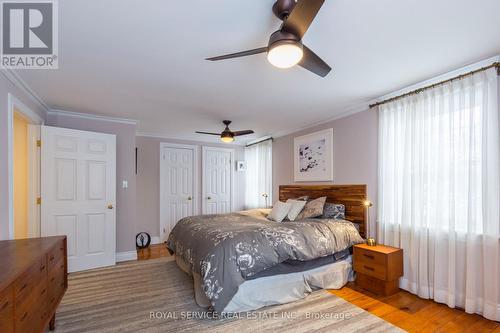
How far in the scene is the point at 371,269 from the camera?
9.79ft

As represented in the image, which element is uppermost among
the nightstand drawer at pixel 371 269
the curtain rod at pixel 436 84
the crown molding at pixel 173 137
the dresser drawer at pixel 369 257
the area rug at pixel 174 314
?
the curtain rod at pixel 436 84

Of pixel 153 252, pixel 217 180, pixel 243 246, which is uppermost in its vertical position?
pixel 217 180

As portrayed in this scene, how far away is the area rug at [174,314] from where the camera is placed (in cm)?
224

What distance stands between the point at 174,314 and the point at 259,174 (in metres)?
4.00

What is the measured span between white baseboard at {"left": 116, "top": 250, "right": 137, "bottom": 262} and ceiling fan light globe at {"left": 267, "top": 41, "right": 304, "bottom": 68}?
4.09 meters

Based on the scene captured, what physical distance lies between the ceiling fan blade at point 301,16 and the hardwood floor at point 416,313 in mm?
2609

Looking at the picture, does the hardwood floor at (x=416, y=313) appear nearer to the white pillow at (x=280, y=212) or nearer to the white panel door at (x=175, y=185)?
the white pillow at (x=280, y=212)

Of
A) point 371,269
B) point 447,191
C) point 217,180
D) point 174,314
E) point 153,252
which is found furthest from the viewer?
point 217,180

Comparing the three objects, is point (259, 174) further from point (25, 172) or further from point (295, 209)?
point (25, 172)

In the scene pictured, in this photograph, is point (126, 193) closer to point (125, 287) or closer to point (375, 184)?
point (125, 287)

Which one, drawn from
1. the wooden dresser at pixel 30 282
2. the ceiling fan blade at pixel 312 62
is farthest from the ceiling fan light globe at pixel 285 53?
the wooden dresser at pixel 30 282

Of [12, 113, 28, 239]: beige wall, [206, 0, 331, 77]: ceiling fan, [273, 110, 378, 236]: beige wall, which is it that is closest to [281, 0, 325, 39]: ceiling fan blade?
[206, 0, 331, 77]: ceiling fan

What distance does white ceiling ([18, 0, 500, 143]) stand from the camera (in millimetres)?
1666

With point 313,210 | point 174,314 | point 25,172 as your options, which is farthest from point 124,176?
point 313,210
